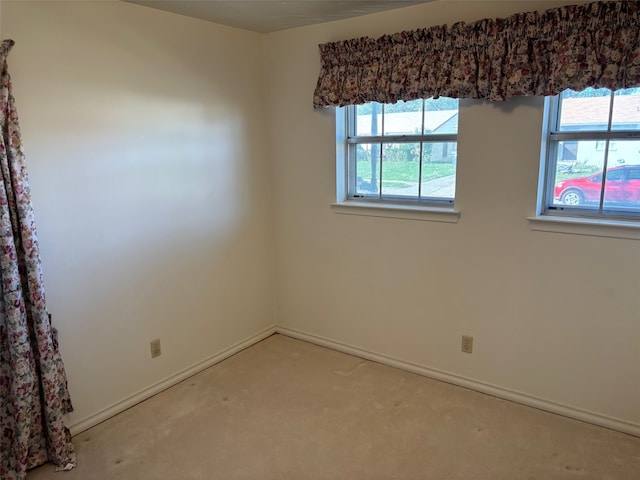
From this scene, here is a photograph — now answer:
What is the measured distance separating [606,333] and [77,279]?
280 centimetres

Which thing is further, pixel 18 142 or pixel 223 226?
pixel 223 226

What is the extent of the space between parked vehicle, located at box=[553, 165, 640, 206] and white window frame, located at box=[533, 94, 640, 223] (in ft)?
0.09

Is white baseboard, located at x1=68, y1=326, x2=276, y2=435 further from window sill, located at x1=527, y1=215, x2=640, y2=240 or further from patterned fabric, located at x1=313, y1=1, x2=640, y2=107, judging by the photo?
window sill, located at x1=527, y1=215, x2=640, y2=240

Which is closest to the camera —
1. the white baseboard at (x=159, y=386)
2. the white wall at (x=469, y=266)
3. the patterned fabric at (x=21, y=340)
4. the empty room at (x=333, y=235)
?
the patterned fabric at (x=21, y=340)

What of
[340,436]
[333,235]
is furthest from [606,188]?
[340,436]

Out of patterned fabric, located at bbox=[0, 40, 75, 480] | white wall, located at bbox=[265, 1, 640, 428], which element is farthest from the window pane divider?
patterned fabric, located at bbox=[0, 40, 75, 480]

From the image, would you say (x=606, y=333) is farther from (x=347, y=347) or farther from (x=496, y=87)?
(x=347, y=347)

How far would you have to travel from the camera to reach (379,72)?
8.96 feet

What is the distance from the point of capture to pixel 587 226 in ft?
7.65

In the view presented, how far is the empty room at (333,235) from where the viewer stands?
2170mm

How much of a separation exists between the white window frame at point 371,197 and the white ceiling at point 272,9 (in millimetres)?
607

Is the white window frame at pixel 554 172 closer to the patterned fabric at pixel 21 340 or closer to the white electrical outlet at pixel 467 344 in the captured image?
the white electrical outlet at pixel 467 344

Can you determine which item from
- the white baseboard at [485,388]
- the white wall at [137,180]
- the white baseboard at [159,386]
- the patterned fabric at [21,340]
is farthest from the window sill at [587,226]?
the patterned fabric at [21,340]

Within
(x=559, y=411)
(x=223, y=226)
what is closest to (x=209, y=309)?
(x=223, y=226)
